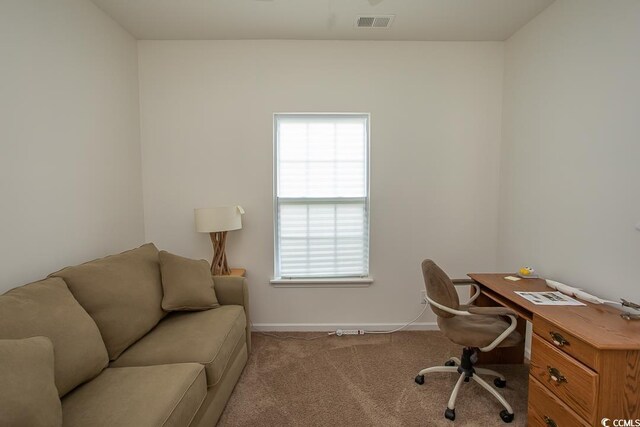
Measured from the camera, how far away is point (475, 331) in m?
1.82

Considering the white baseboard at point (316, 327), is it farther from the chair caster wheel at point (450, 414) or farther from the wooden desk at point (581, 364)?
the wooden desk at point (581, 364)

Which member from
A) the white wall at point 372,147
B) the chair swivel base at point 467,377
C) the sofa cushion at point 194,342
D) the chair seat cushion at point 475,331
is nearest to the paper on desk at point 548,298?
the chair seat cushion at point 475,331

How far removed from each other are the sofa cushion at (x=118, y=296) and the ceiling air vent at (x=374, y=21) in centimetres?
270

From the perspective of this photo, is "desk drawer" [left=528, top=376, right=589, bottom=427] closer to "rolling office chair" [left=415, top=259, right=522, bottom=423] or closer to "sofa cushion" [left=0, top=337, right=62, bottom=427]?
"rolling office chair" [left=415, top=259, right=522, bottom=423]

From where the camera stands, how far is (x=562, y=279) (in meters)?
2.12

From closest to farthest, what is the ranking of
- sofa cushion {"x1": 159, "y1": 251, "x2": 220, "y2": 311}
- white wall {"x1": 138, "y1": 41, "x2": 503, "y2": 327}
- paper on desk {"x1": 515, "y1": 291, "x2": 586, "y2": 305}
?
paper on desk {"x1": 515, "y1": 291, "x2": 586, "y2": 305}, sofa cushion {"x1": 159, "y1": 251, "x2": 220, "y2": 311}, white wall {"x1": 138, "y1": 41, "x2": 503, "y2": 327}

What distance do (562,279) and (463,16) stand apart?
7.55 feet

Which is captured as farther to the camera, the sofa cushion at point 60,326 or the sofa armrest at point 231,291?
the sofa armrest at point 231,291

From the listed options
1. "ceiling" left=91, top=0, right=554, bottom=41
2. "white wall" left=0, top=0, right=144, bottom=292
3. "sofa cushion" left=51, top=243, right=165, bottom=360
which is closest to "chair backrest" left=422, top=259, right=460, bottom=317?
"sofa cushion" left=51, top=243, right=165, bottom=360

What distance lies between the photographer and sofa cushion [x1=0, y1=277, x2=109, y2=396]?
4.03 ft

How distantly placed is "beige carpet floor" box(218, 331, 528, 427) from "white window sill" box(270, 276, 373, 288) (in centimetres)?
53

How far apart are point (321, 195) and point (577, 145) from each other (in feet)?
6.77

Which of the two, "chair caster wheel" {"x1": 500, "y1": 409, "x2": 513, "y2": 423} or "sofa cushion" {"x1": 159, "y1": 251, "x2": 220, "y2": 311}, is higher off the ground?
"sofa cushion" {"x1": 159, "y1": 251, "x2": 220, "y2": 311}

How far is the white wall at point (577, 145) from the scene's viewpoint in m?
1.69
